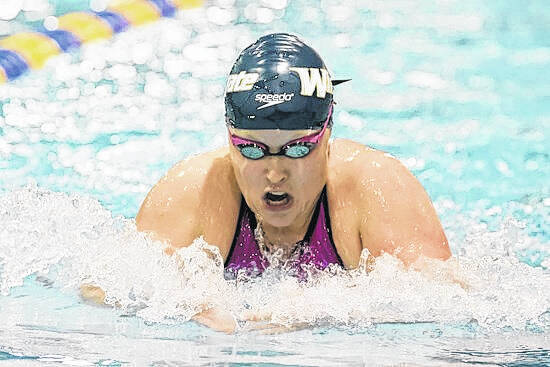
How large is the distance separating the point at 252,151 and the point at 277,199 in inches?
6.5

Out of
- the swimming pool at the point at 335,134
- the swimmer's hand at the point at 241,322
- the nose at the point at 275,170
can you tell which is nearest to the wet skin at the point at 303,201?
the nose at the point at 275,170

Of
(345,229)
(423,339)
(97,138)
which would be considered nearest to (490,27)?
(97,138)

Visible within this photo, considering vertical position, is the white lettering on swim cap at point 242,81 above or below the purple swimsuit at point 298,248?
above

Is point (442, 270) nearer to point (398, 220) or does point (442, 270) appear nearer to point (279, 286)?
point (398, 220)

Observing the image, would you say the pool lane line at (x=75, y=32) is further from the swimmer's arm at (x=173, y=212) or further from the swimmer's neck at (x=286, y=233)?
the swimmer's neck at (x=286, y=233)

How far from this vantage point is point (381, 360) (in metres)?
2.37

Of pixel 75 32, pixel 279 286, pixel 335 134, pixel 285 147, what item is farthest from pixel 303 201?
pixel 75 32

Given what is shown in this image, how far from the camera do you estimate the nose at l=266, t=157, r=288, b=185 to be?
275cm

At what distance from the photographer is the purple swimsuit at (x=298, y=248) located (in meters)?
3.06

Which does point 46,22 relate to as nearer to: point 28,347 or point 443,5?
point 443,5

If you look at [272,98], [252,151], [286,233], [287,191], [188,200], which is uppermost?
[272,98]

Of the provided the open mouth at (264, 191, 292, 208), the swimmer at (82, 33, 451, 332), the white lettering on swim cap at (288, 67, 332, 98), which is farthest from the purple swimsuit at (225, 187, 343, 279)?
the white lettering on swim cap at (288, 67, 332, 98)

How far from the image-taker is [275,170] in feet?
9.02

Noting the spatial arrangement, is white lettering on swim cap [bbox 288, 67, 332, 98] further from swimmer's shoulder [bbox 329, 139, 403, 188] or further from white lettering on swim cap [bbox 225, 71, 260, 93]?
swimmer's shoulder [bbox 329, 139, 403, 188]
